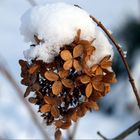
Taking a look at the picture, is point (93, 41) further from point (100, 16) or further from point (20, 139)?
point (100, 16)

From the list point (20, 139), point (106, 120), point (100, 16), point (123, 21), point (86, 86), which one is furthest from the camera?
point (100, 16)

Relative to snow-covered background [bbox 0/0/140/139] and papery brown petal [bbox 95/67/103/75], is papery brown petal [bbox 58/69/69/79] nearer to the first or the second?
papery brown petal [bbox 95/67/103/75]

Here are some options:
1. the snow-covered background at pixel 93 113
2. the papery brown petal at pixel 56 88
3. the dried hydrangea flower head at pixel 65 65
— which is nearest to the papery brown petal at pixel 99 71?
the dried hydrangea flower head at pixel 65 65

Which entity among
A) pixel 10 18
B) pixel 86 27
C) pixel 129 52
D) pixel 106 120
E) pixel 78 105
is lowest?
pixel 106 120

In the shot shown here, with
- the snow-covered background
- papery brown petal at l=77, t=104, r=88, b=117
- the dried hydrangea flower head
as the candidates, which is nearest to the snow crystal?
the dried hydrangea flower head

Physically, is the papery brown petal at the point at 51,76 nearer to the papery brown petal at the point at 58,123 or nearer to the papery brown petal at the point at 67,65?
the papery brown petal at the point at 67,65

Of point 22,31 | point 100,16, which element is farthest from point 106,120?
point 22,31
